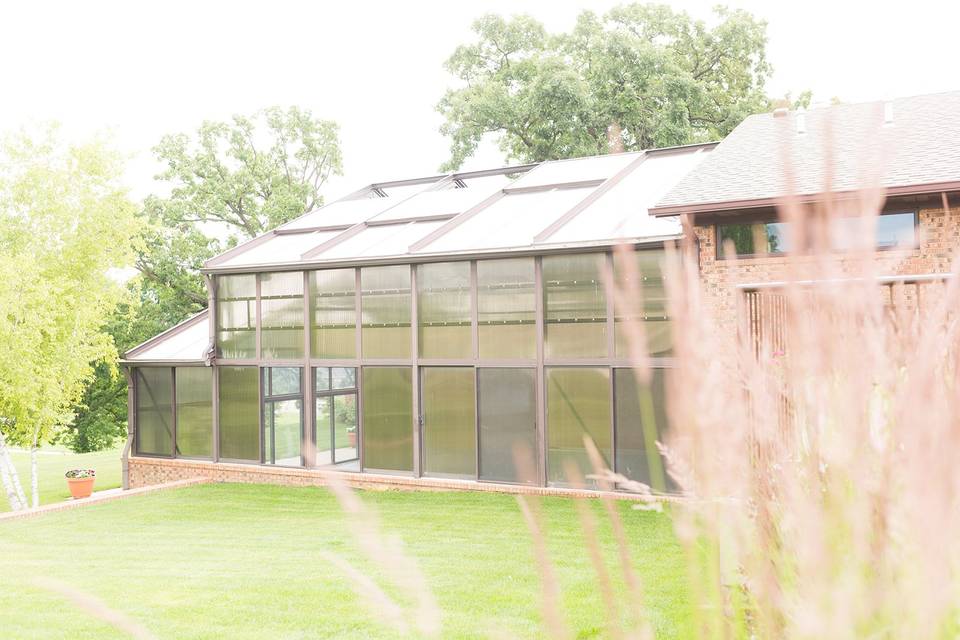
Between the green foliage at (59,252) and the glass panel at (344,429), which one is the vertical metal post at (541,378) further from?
the green foliage at (59,252)

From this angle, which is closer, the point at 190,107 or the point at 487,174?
the point at 487,174

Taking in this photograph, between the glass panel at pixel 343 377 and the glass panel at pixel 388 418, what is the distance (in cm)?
182

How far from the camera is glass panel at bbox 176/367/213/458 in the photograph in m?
14.3

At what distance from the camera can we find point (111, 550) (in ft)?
30.2

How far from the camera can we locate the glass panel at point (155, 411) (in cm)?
1480

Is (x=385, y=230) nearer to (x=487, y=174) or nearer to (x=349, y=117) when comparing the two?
(x=487, y=174)

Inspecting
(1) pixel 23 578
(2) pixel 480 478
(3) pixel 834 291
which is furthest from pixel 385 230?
(3) pixel 834 291

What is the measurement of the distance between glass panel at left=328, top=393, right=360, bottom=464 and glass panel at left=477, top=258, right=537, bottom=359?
11.8 ft

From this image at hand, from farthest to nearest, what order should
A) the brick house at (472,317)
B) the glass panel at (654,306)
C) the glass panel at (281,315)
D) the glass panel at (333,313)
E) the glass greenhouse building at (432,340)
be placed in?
1. the glass panel at (281,315)
2. the glass panel at (333,313)
3. the glass greenhouse building at (432,340)
4. the glass panel at (654,306)
5. the brick house at (472,317)

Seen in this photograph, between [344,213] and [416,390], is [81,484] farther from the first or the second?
[344,213]

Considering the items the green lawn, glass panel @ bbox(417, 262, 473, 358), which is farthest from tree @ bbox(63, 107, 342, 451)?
glass panel @ bbox(417, 262, 473, 358)

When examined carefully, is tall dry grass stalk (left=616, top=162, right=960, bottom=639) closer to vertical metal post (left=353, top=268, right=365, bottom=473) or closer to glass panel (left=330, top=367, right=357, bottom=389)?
vertical metal post (left=353, top=268, right=365, bottom=473)

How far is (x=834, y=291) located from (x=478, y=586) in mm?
6402

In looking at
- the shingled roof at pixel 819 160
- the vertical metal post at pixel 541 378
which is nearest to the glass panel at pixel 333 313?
the vertical metal post at pixel 541 378
